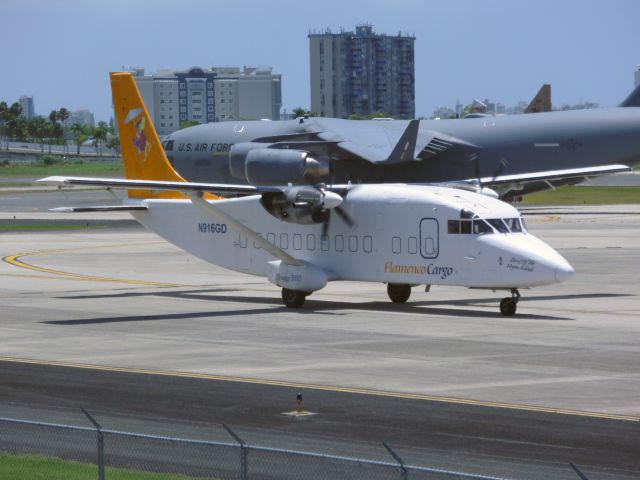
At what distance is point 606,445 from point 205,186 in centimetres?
1904

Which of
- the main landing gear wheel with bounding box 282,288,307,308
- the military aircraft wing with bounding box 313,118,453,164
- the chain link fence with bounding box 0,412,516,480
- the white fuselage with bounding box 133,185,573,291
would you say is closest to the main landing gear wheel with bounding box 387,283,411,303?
the white fuselage with bounding box 133,185,573,291

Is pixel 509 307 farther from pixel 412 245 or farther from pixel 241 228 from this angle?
pixel 241 228

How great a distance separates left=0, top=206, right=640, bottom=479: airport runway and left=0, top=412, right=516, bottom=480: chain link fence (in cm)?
159

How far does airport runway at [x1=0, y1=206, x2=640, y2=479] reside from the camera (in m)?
18.7

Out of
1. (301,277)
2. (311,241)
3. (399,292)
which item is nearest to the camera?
(301,277)

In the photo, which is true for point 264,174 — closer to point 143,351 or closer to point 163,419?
point 143,351

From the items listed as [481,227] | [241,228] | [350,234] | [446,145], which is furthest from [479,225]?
[446,145]

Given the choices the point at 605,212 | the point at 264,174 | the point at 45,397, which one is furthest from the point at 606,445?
the point at 605,212

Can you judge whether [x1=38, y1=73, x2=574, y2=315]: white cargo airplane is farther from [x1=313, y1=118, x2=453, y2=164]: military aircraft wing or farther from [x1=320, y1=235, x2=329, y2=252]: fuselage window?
[x1=313, y1=118, x2=453, y2=164]: military aircraft wing

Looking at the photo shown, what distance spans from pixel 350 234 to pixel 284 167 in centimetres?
966

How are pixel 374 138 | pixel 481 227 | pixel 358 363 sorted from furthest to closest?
1. pixel 374 138
2. pixel 481 227
3. pixel 358 363

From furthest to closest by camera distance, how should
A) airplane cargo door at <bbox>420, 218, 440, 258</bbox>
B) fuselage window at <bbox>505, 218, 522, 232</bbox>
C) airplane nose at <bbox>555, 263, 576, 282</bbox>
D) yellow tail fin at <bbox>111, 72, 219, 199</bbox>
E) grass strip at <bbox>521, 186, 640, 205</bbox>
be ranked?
grass strip at <bbox>521, 186, 640, 205</bbox>
yellow tail fin at <bbox>111, 72, 219, 199</bbox>
airplane cargo door at <bbox>420, 218, 440, 258</bbox>
fuselage window at <bbox>505, 218, 522, 232</bbox>
airplane nose at <bbox>555, 263, 576, 282</bbox>

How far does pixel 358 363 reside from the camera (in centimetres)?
2559

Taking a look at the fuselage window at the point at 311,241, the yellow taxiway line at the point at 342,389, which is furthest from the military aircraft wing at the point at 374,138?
the yellow taxiway line at the point at 342,389
